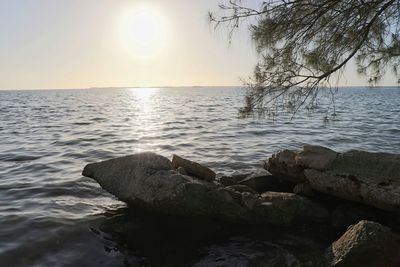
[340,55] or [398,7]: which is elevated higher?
[398,7]

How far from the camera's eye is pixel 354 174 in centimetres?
797

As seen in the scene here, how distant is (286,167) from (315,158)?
2.92 ft

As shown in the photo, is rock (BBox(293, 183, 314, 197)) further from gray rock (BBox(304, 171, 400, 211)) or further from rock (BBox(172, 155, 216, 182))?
rock (BBox(172, 155, 216, 182))

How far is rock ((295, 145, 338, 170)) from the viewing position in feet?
27.9

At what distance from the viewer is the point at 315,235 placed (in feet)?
25.2

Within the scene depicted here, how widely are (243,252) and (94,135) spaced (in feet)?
53.6

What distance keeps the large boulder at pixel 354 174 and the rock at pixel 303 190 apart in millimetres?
107

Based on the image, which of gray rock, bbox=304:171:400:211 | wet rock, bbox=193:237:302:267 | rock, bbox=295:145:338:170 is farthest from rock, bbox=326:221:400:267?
rock, bbox=295:145:338:170

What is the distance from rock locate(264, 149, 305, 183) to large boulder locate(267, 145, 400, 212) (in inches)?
1.2

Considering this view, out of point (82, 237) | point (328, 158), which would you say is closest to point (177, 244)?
point (82, 237)

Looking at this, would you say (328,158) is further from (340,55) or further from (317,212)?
(340,55)

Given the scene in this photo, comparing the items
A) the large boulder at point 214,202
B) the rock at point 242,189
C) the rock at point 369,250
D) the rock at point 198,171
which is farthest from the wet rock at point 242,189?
the rock at point 369,250

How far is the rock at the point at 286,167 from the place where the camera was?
9.23 m

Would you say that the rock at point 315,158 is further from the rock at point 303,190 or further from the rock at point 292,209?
the rock at point 292,209
